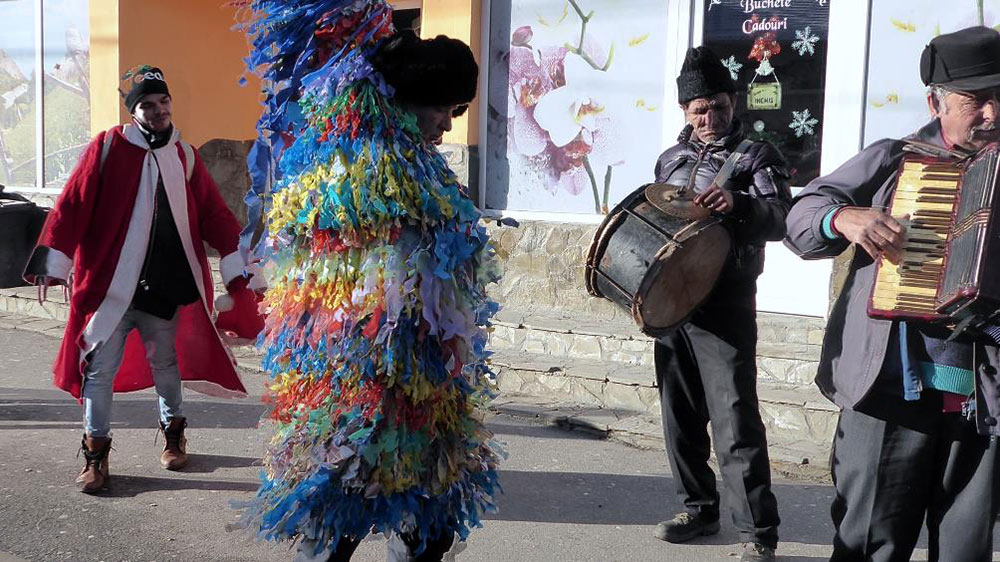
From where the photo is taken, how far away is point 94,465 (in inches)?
197

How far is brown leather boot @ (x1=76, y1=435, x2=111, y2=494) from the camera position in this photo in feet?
16.4

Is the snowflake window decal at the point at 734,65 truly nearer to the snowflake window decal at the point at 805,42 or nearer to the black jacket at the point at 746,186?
the snowflake window decal at the point at 805,42

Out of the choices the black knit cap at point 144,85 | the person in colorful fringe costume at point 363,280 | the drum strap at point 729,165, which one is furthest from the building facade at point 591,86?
the person in colorful fringe costume at point 363,280

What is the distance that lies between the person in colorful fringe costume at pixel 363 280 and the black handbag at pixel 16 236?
3538 millimetres

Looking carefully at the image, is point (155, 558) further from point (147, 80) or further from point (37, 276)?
point (147, 80)

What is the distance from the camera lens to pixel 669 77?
7.80 meters

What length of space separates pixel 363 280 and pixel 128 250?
8.32ft

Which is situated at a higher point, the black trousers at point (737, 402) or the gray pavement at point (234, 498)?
the black trousers at point (737, 402)

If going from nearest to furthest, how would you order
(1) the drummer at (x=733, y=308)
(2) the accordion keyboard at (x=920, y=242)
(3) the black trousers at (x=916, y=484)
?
(2) the accordion keyboard at (x=920, y=242)
(3) the black trousers at (x=916, y=484)
(1) the drummer at (x=733, y=308)

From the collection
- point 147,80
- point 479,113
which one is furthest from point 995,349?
point 479,113

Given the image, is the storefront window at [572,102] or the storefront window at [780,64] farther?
the storefront window at [572,102]

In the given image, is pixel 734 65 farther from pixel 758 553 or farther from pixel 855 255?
pixel 855 255

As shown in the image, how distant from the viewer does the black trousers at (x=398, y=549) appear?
306 cm

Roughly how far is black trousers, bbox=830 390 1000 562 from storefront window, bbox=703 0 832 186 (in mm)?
4260
